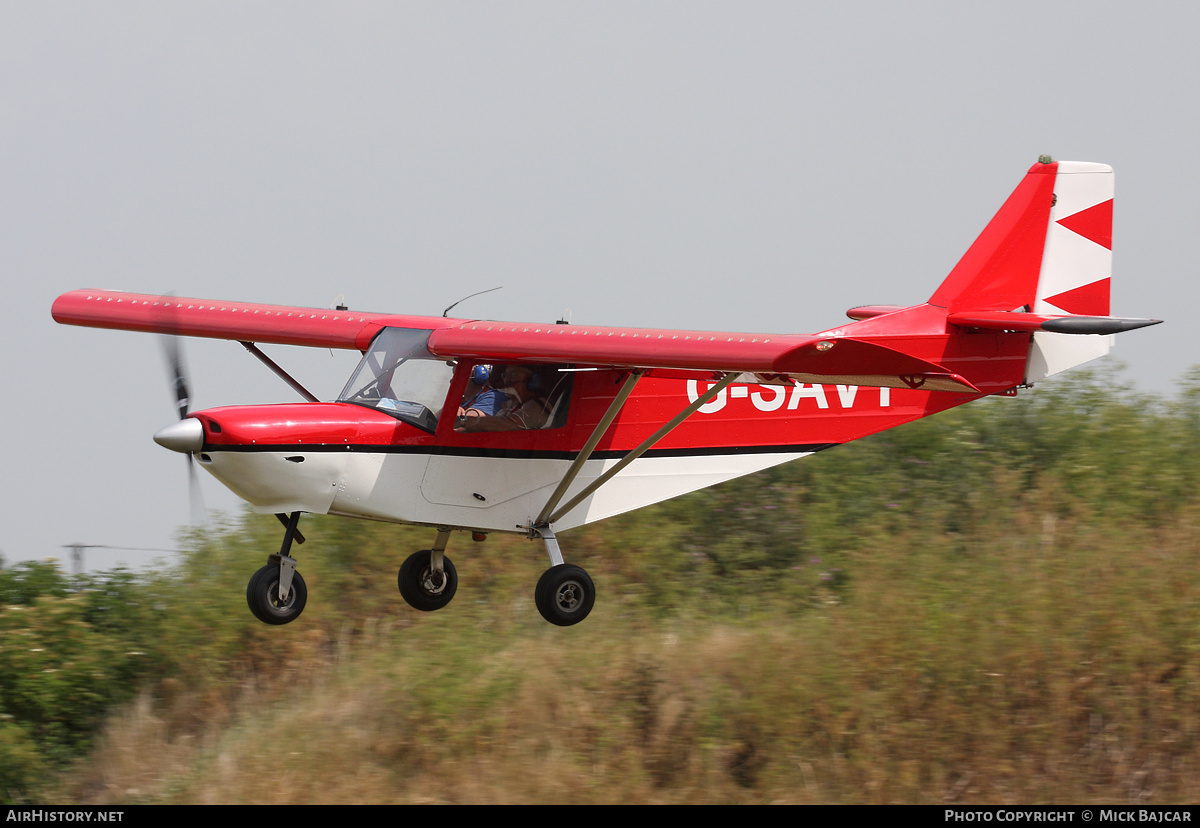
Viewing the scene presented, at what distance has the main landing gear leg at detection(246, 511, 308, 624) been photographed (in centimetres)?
906

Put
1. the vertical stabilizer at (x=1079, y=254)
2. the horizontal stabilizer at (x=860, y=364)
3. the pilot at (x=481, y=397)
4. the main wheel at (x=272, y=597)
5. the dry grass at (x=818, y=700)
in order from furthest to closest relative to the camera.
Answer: the vertical stabilizer at (x=1079, y=254) < the dry grass at (x=818, y=700) < the pilot at (x=481, y=397) < the main wheel at (x=272, y=597) < the horizontal stabilizer at (x=860, y=364)

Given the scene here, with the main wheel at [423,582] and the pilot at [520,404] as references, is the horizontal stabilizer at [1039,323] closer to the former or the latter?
the pilot at [520,404]

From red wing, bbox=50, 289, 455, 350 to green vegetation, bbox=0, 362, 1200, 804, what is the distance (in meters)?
4.42

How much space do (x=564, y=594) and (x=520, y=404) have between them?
5.36ft

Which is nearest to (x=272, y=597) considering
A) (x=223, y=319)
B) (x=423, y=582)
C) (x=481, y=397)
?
(x=423, y=582)

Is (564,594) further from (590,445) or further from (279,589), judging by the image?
(279,589)

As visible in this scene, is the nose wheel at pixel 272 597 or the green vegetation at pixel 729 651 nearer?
the nose wheel at pixel 272 597

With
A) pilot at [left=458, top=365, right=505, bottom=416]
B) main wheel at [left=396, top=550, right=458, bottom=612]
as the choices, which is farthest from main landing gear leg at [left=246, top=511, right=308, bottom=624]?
pilot at [left=458, top=365, right=505, bottom=416]

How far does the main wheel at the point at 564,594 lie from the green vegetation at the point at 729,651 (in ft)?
10.3

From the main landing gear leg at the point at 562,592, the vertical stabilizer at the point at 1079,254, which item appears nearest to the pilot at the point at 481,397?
the main landing gear leg at the point at 562,592

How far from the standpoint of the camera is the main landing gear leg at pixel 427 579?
416 inches

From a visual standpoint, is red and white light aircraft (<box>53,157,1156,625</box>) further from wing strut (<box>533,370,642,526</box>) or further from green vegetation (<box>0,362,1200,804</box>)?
green vegetation (<box>0,362,1200,804</box>)

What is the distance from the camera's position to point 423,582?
1060 centimetres

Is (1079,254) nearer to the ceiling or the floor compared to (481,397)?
nearer to the ceiling
